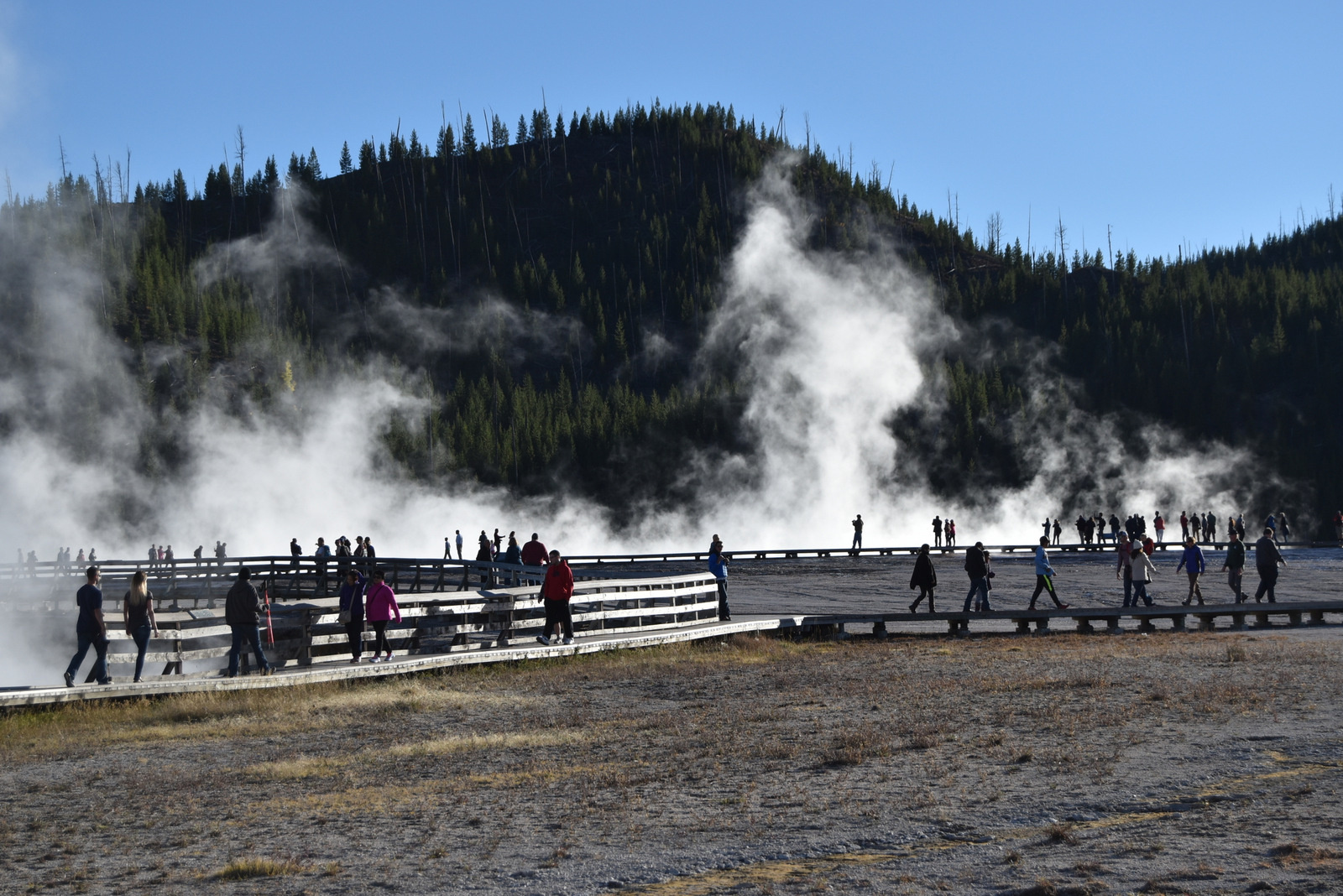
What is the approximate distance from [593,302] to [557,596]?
125 meters

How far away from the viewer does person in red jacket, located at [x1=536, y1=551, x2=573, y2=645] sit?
20906 millimetres

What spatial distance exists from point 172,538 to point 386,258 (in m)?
76.8

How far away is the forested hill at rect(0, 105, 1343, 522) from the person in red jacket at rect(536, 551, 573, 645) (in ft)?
270

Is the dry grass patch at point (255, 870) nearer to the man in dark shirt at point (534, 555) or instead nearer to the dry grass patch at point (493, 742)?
the dry grass patch at point (493, 742)

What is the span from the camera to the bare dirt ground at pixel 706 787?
24.1 ft

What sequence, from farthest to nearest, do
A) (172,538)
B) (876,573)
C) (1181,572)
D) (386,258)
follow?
(386,258) → (172,538) → (876,573) → (1181,572)

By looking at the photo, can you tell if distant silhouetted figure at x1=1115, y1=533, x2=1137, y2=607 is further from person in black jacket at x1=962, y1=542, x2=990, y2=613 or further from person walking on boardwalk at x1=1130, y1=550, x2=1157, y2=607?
person in black jacket at x1=962, y1=542, x2=990, y2=613

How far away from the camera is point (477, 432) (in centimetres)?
10619

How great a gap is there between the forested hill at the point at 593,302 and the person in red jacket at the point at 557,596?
82.4 meters

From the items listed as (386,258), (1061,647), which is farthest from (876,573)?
(386,258)

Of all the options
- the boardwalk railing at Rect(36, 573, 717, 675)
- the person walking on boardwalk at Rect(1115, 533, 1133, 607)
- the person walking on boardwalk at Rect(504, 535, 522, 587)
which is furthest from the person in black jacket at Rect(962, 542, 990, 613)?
the person walking on boardwalk at Rect(504, 535, 522, 587)

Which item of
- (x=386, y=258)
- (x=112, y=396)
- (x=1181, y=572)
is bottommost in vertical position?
(x=1181, y=572)

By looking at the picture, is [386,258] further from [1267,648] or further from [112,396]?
[1267,648]

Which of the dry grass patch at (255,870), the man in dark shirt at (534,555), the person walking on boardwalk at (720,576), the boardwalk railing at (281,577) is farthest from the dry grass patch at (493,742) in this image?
the boardwalk railing at (281,577)
